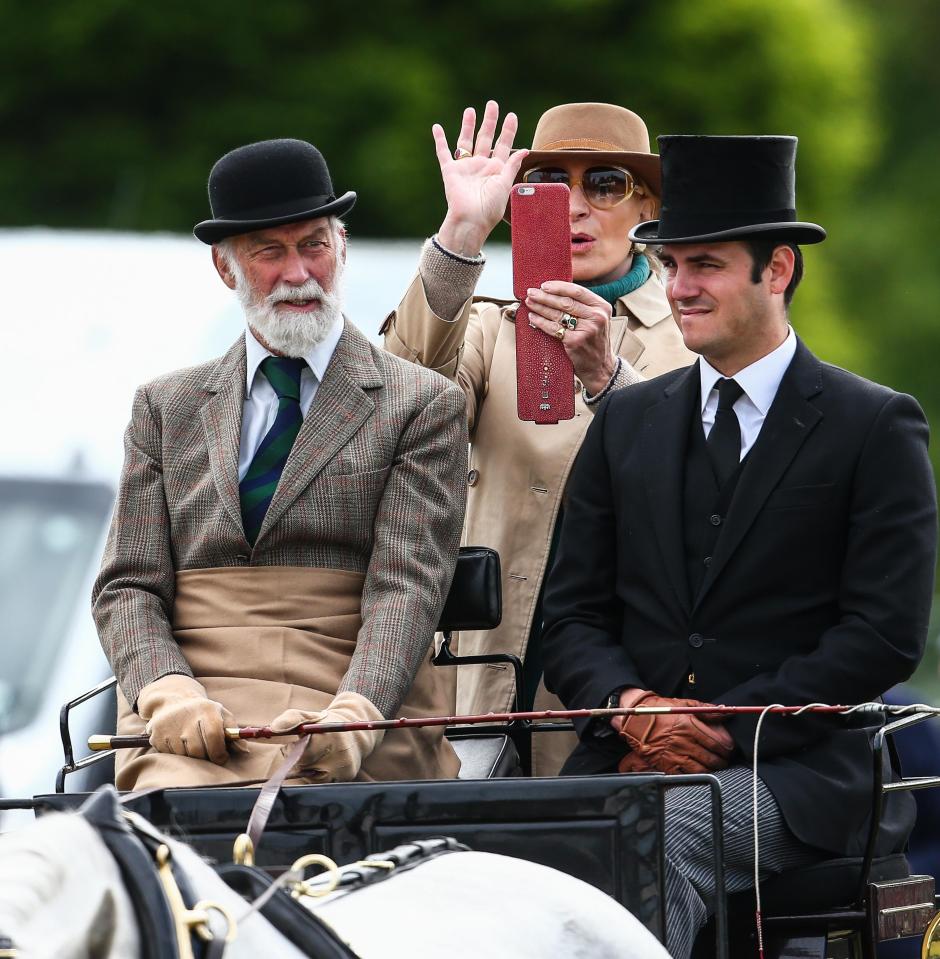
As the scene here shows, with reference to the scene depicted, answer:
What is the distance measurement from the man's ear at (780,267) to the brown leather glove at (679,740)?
31.7 inches

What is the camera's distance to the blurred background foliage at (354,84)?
13117 mm

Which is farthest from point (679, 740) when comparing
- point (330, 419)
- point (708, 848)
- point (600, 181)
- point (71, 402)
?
point (71, 402)

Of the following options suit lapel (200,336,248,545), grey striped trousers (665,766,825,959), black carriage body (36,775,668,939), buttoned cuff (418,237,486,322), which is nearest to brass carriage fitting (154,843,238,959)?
black carriage body (36,775,668,939)

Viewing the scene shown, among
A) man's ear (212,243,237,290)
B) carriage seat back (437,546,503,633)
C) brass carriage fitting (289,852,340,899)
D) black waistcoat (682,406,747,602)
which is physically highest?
man's ear (212,243,237,290)

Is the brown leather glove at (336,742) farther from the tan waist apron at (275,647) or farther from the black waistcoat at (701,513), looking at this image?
the black waistcoat at (701,513)

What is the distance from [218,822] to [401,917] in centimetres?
68

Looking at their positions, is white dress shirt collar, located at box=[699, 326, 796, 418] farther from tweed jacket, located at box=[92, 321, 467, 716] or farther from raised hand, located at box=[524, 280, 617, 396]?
tweed jacket, located at box=[92, 321, 467, 716]

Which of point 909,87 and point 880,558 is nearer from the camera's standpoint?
point 880,558

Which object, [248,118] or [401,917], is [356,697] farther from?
[248,118]

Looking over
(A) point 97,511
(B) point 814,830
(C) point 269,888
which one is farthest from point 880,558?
(A) point 97,511

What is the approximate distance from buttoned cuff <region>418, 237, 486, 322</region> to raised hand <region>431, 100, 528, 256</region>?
0.02 m

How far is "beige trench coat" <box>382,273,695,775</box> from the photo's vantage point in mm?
4379

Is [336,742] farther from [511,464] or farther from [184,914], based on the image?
[184,914]

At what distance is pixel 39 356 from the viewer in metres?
7.97
